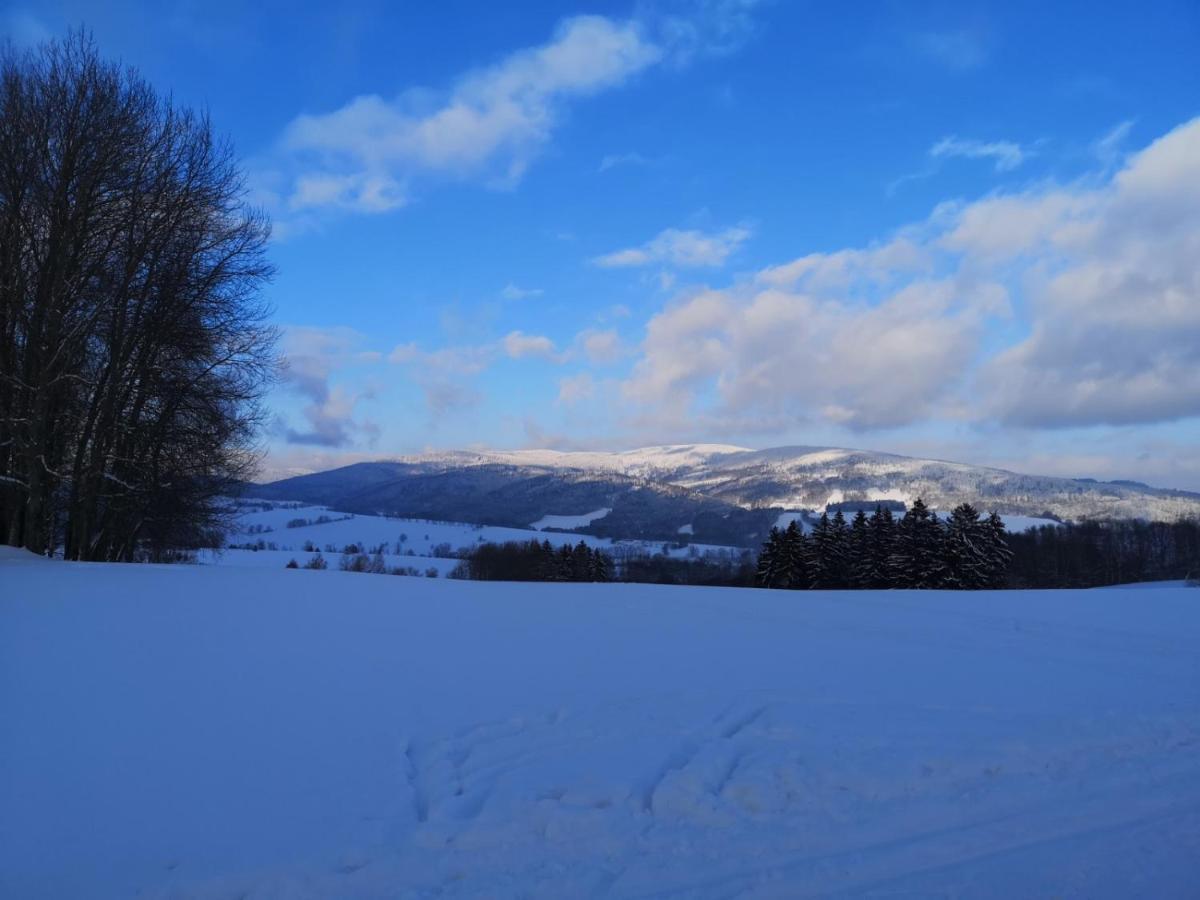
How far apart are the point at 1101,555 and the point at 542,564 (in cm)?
5452

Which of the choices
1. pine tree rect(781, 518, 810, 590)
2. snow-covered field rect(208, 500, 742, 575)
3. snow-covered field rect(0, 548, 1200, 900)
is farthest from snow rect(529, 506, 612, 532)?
snow-covered field rect(0, 548, 1200, 900)

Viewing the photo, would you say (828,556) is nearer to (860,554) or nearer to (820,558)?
(820,558)

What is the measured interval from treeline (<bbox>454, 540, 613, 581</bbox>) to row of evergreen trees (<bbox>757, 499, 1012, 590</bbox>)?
11227 millimetres

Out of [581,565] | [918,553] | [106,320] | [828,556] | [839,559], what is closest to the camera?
[106,320]

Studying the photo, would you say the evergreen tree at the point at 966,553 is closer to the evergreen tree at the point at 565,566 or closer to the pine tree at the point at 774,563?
the pine tree at the point at 774,563

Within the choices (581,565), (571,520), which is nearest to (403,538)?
(571,520)

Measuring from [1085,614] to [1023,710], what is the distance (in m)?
8.18

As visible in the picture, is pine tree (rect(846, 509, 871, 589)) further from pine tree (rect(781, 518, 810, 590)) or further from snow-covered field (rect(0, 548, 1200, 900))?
snow-covered field (rect(0, 548, 1200, 900))

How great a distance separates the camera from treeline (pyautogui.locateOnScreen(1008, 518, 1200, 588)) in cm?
6094

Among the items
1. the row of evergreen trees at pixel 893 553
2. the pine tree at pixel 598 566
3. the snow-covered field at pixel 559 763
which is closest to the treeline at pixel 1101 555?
the row of evergreen trees at pixel 893 553

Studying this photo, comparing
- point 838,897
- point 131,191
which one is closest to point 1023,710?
point 838,897

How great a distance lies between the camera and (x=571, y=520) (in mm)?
166625

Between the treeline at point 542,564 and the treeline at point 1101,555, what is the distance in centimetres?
3566

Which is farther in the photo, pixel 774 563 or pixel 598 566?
pixel 598 566
